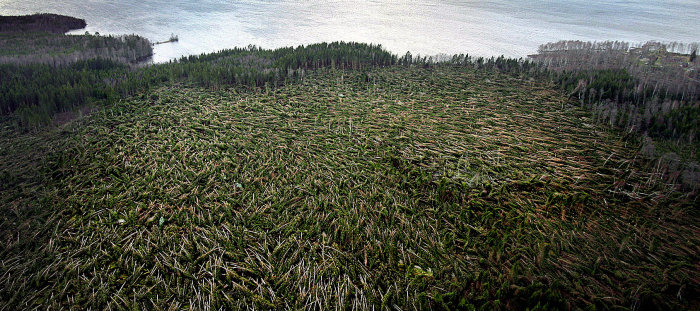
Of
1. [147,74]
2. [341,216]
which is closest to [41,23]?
[147,74]

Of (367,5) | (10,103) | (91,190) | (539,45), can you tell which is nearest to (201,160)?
(91,190)

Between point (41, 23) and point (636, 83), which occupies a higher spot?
point (41, 23)

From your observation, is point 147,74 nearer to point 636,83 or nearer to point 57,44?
point 57,44

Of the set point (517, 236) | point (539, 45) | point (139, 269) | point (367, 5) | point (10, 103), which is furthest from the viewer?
point (367, 5)

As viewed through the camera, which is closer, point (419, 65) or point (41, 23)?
point (419, 65)

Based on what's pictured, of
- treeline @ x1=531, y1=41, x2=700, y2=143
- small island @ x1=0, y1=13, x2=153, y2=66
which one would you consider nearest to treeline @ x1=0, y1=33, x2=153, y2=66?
small island @ x1=0, y1=13, x2=153, y2=66

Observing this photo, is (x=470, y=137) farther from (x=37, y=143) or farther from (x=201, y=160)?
(x=37, y=143)
